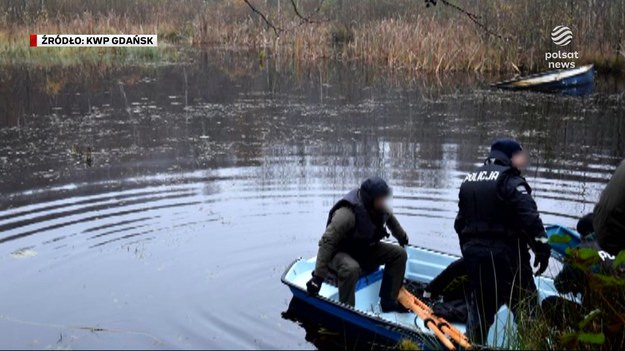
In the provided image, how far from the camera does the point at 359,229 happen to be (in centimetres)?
680

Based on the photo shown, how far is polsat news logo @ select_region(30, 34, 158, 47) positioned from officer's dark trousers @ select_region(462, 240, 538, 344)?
25.9 metres

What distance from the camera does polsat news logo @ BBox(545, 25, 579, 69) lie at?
2369cm

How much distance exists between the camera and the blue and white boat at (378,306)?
6074mm

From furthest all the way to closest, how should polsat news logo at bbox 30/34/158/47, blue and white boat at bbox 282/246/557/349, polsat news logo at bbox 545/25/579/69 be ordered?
polsat news logo at bbox 30/34/158/47 → polsat news logo at bbox 545/25/579/69 → blue and white boat at bbox 282/246/557/349

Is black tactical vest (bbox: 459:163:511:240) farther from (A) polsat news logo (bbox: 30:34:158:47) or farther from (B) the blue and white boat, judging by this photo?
(A) polsat news logo (bbox: 30:34:158:47)

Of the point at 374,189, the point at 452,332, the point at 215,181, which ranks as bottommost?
the point at 452,332

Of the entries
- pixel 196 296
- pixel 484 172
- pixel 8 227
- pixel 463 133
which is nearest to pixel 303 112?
pixel 463 133

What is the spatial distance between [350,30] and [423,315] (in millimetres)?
24951

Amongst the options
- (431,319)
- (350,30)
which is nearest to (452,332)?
(431,319)

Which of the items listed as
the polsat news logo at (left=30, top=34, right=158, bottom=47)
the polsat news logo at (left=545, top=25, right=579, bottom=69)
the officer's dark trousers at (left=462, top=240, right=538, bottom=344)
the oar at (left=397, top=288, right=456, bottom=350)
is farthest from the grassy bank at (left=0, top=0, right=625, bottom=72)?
the officer's dark trousers at (left=462, top=240, right=538, bottom=344)

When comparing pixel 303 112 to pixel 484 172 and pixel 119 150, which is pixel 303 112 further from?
pixel 484 172

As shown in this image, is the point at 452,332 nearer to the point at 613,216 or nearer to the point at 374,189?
the point at 374,189

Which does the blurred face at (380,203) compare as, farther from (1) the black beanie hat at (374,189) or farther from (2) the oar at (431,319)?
(2) the oar at (431,319)

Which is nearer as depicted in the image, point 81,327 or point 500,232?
point 500,232
